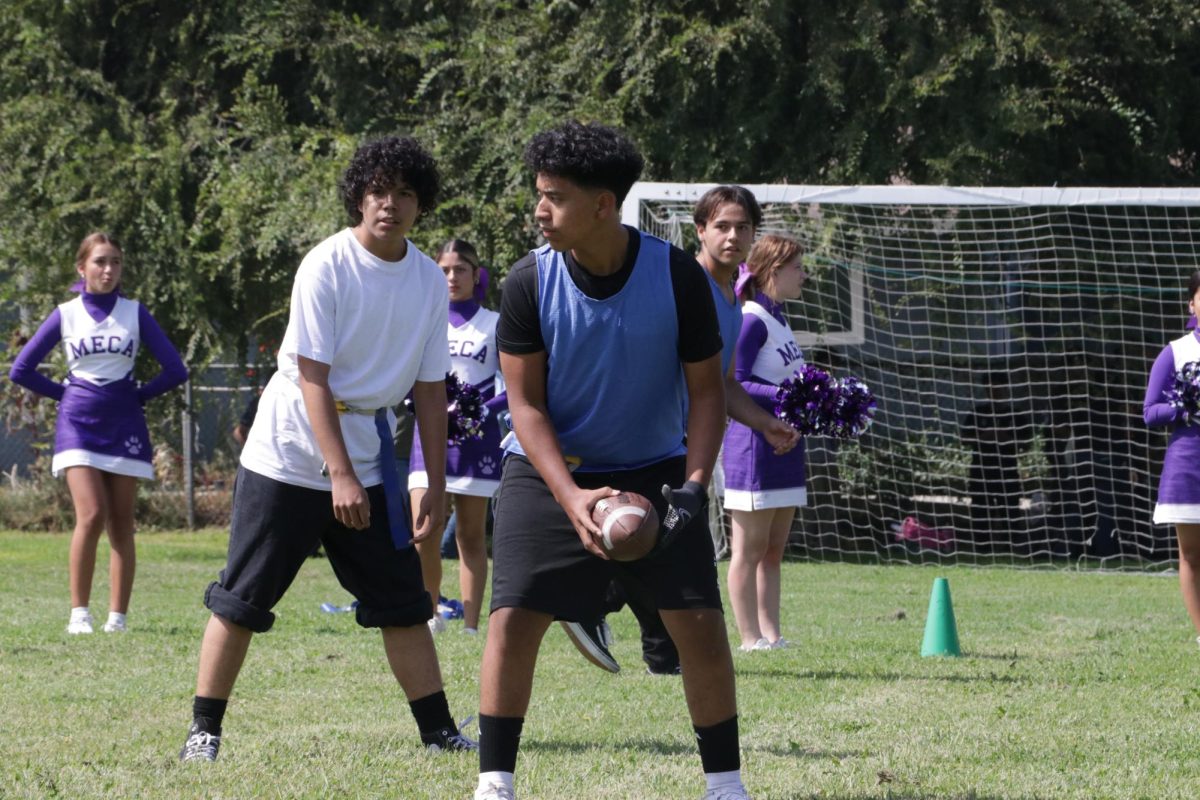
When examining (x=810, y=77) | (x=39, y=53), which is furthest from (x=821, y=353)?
(x=39, y=53)

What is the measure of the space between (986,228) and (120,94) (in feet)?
26.6

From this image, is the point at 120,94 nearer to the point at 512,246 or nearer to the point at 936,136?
the point at 512,246

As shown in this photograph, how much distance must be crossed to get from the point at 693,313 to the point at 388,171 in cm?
141

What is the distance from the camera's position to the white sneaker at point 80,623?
8289 mm

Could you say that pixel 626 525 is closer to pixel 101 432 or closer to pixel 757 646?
pixel 757 646

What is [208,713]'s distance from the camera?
491cm

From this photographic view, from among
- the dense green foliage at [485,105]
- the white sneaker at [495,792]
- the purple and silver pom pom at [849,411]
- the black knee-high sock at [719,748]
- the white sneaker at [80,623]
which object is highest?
the dense green foliage at [485,105]

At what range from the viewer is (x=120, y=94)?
15.1m

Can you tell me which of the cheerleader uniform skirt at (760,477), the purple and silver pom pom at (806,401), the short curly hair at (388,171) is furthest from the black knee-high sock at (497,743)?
the cheerleader uniform skirt at (760,477)

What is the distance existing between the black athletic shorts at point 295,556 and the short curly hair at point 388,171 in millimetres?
940

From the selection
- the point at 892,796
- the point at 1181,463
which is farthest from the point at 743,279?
the point at 892,796

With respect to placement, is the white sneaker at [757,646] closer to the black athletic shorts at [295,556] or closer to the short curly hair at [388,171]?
the black athletic shorts at [295,556]

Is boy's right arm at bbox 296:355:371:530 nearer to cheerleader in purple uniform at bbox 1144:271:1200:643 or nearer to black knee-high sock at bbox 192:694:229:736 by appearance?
black knee-high sock at bbox 192:694:229:736

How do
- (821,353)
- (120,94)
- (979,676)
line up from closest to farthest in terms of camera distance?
1. (979,676)
2. (821,353)
3. (120,94)
